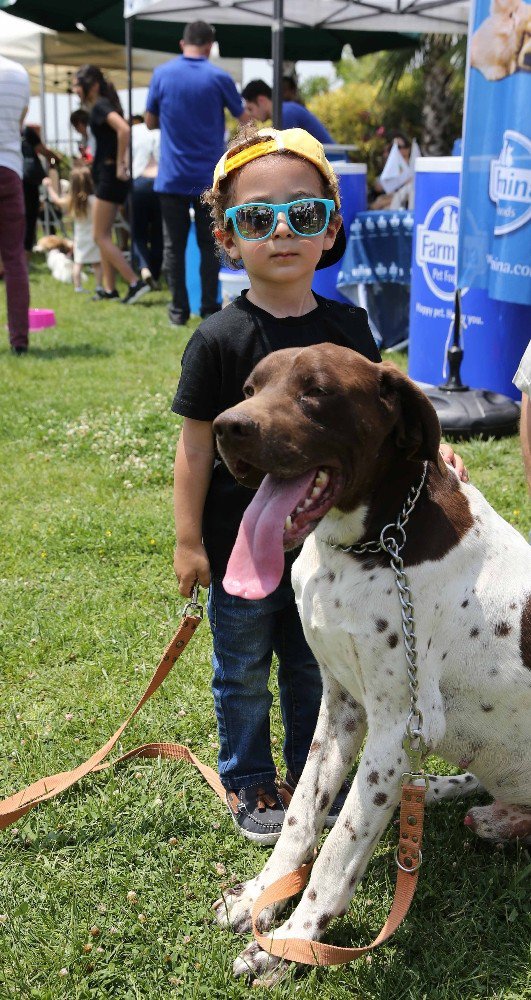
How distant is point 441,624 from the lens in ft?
7.38

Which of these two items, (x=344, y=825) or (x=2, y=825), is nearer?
(x=344, y=825)

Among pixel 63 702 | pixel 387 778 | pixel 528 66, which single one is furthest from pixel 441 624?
pixel 528 66

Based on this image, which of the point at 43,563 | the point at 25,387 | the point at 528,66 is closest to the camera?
the point at 43,563

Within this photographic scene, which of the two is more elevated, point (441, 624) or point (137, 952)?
point (441, 624)

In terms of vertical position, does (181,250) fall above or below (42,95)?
below

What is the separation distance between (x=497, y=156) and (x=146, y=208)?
28.8ft

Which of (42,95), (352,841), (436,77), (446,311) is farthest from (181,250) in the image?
(436,77)

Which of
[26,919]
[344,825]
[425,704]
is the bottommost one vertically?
[26,919]

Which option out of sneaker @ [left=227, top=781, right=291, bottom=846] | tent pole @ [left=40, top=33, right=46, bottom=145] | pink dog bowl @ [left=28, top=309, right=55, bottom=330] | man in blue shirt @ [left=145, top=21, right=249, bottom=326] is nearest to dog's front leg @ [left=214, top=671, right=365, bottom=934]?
sneaker @ [left=227, top=781, right=291, bottom=846]

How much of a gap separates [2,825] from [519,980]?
1.46 m

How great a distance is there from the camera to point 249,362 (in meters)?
2.58

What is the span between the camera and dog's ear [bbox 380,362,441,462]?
2119 mm

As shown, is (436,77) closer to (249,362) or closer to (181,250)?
(181,250)

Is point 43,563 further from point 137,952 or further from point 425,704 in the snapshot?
point 425,704
